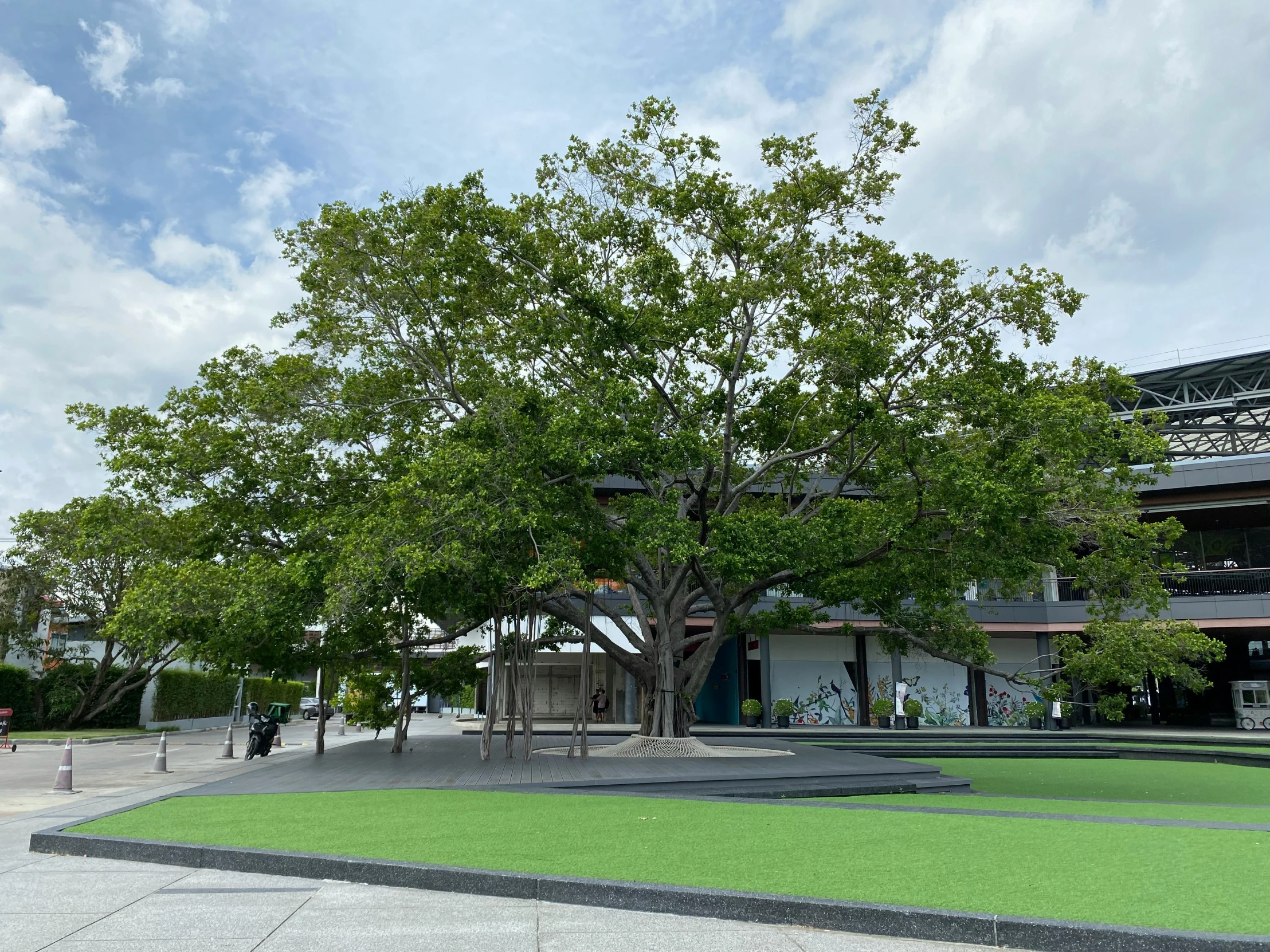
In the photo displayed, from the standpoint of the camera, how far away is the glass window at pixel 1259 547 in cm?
3472

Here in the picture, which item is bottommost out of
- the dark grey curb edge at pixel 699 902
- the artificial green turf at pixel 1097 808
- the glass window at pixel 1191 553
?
the artificial green turf at pixel 1097 808

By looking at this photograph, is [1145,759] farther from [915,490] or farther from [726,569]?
[726,569]

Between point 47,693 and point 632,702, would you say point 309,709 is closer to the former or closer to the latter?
point 47,693

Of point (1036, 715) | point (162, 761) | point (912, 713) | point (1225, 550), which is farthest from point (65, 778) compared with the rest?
point (1225, 550)

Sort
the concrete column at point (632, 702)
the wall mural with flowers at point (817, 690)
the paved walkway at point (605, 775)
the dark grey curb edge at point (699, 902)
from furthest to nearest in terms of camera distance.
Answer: the concrete column at point (632, 702), the wall mural with flowers at point (817, 690), the paved walkway at point (605, 775), the dark grey curb edge at point (699, 902)

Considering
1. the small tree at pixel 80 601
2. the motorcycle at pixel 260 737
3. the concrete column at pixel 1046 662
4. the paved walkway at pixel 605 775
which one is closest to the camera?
the paved walkway at pixel 605 775

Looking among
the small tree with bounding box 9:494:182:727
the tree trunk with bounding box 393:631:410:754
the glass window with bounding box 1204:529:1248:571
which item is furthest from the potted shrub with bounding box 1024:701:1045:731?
the small tree with bounding box 9:494:182:727

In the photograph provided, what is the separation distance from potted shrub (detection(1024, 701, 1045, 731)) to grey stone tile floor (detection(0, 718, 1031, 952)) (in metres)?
31.0

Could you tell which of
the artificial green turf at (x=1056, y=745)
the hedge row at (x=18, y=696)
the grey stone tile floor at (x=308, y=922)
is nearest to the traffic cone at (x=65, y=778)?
the grey stone tile floor at (x=308, y=922)

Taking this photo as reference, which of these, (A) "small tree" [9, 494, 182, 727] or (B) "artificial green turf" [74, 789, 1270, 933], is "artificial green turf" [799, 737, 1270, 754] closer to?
(B) "artificial green turf" [74, 789, 1270, 933]

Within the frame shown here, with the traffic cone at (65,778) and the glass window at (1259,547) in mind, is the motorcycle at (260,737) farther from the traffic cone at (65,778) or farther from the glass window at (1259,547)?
the glass window at (1259,547)

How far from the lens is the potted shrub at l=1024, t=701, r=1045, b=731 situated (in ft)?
108

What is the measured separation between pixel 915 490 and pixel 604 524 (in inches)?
248

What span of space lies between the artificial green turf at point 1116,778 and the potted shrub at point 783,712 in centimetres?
972
